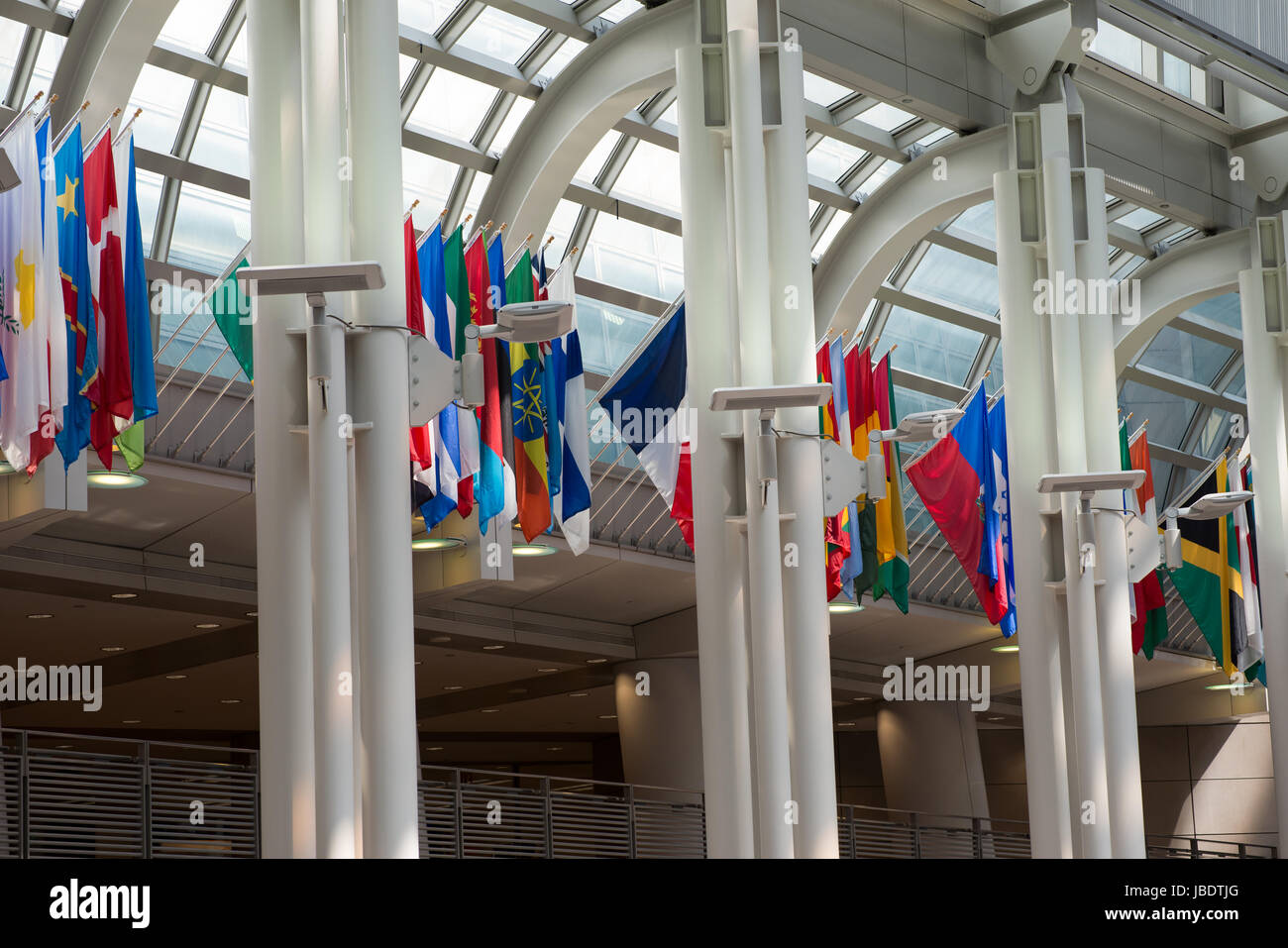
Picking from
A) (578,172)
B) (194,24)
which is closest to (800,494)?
(194,24)

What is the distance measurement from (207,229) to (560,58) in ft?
14.4

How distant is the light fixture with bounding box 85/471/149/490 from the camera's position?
16938 mm

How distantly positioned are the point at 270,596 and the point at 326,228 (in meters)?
2.09

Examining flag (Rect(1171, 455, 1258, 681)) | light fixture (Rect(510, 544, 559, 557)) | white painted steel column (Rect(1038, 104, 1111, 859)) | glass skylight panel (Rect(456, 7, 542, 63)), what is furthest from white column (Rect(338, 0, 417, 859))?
flag (Rect(1171, 455, 1258, 681))

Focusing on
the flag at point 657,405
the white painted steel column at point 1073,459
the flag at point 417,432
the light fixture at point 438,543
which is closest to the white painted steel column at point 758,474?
the flag at point 657,405

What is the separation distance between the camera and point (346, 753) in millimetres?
9219

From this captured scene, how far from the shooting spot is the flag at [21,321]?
11.8 metres

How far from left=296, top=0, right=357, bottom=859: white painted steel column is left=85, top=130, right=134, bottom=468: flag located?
352cm

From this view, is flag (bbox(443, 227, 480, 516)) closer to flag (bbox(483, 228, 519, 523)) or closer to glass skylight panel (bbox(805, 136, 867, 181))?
flag (bbox(483, 228, 519, 523))

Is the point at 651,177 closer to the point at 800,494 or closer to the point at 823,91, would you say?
the point at 823,91

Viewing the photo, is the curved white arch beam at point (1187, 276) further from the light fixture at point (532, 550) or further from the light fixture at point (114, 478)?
the light fixture at point (114, 478)

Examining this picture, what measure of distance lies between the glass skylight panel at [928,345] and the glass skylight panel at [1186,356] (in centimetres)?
343

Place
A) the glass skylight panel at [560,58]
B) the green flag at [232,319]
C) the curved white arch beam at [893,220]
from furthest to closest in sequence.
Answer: the glass skylight panel at [560,58]
the curved white arch beam at [893,220]
the green flag at [232,319]
